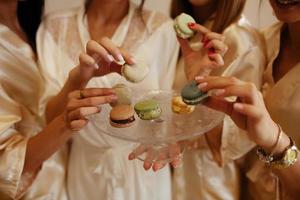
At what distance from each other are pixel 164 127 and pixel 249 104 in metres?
0.25

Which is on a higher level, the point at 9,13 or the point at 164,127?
the point at 9,13

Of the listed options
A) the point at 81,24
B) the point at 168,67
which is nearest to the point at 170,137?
the point at 168,67

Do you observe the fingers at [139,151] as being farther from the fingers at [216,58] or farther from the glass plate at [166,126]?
→ the fingers at [216,58]

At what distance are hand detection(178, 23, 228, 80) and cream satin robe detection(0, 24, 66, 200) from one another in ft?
1.40

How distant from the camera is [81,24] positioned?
125 centimetres

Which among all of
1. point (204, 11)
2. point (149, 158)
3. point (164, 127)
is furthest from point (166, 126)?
point (204, 11)

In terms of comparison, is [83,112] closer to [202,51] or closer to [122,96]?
[122,96]

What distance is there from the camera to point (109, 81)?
1.20 meters

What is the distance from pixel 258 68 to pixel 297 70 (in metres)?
0.12

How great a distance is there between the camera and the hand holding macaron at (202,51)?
3.25ft

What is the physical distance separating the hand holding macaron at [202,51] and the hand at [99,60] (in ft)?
0.58

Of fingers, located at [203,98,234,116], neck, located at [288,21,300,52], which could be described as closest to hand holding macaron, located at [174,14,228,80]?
fingers, located at [203,98,234,116]

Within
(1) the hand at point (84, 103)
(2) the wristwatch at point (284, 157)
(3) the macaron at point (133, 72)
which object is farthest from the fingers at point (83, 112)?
(2) the wristwatch at point (284, 157)

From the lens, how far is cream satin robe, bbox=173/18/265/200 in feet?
3.80
